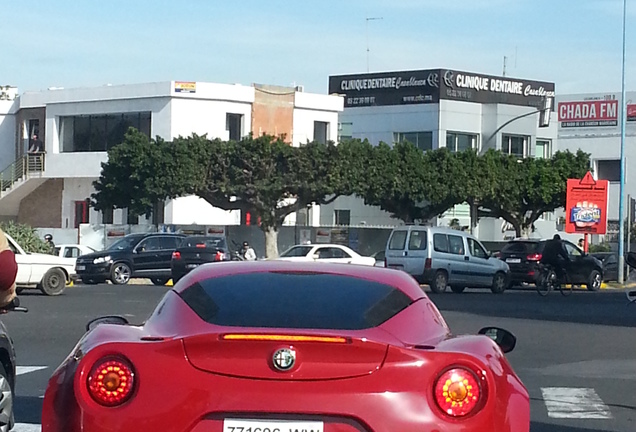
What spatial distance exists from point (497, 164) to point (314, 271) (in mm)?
48636

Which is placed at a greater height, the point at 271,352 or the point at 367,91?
the point at 367,91

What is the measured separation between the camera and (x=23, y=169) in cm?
6025

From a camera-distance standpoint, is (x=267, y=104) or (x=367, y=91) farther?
(x=367, y=91)

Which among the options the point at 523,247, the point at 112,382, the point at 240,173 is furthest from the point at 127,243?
the point at 112,382

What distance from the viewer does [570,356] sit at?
1524 centimetres

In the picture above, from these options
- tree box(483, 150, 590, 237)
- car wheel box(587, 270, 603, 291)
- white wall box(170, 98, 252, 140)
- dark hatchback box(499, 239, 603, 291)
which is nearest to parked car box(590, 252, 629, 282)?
dark hatchback box(499, 239, 603, 291)

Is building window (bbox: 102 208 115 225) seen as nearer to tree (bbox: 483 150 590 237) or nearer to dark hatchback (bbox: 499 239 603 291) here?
tree (bbox: 483 150 590 237)

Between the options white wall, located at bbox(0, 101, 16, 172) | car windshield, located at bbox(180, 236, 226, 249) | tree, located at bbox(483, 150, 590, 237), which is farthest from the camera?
white wall, located at bbox(0, 101, 16, 172)

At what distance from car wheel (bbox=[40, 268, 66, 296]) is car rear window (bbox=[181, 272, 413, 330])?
2186cm

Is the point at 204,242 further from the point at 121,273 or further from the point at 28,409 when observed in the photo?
the point at 28,409

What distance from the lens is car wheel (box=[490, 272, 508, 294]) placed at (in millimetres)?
33000

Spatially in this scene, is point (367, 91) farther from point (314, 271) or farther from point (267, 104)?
point (314, 271)

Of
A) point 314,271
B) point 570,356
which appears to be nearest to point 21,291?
point 570,356

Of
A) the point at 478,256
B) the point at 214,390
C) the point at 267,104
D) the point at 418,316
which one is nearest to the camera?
the point at 214,390
